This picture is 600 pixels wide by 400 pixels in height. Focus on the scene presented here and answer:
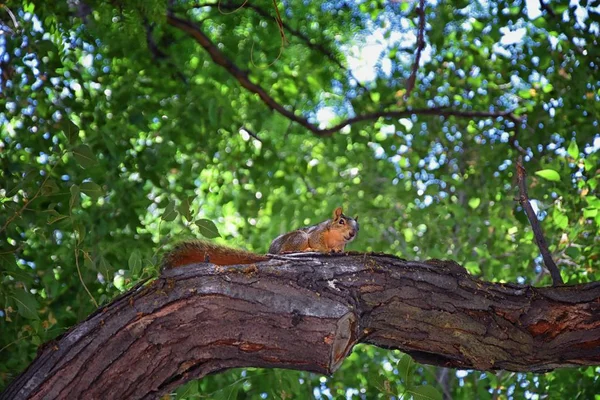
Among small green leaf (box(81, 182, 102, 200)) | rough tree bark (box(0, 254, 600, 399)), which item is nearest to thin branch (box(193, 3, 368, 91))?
small green leaf (box(81, 182, 102, 200))

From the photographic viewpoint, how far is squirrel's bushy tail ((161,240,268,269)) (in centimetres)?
290

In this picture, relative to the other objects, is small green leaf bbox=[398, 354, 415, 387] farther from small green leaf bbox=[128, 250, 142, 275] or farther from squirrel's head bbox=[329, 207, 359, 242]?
squirrel's head bbox=[329, 207, 359, 242]

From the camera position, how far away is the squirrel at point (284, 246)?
292cm

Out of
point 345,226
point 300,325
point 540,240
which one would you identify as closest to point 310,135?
point 345,226

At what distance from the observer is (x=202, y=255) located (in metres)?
2.94

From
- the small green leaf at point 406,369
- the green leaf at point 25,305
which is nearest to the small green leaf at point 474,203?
the small green leaf at point 406,369

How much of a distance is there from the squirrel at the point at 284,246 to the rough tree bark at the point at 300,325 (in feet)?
0.91

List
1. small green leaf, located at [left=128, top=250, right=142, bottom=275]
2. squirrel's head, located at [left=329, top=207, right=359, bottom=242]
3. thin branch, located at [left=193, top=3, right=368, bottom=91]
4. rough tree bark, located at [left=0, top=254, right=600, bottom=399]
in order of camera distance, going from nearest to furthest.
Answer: rough tree bark, located at [left=0, top=254, right=600, bottom=399]
small green leaf, located at [left=128, top=250, right=142, bottom=275]
squirrel's head, located at [left=329, top=207, right=359, bottom=242]
thin branch, located at [left=193, top=3, right=368, bottom=91]

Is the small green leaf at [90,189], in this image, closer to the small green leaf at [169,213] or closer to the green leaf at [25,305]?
the small green leaf at [169,213]

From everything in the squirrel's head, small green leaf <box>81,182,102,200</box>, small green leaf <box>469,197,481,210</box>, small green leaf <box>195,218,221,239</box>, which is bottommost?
small green leaf <box>195,218,221,239</box>

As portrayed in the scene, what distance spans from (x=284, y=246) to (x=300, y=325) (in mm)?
1500

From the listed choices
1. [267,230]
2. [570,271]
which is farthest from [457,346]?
[267,230]

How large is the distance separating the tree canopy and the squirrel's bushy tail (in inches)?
42.1

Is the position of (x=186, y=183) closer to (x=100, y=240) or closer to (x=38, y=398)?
(x=100, y=240)
